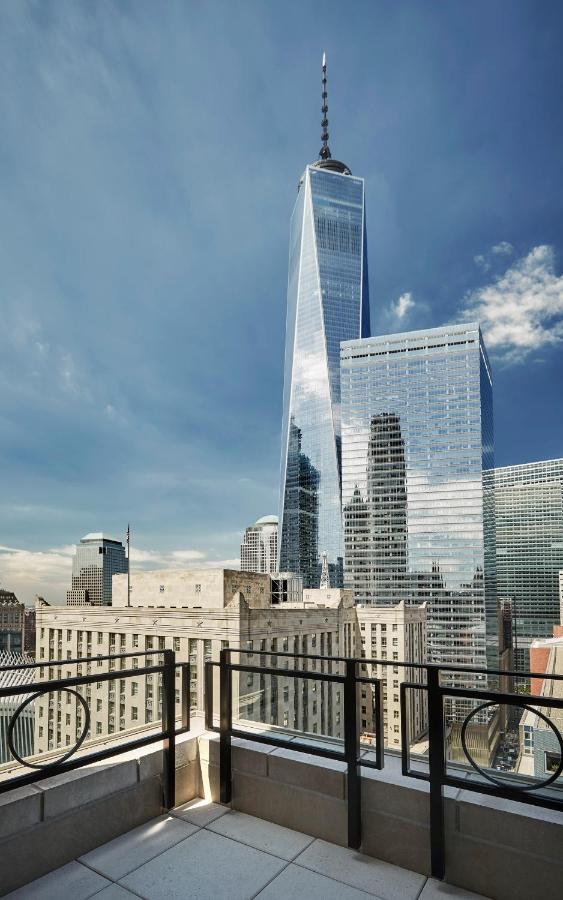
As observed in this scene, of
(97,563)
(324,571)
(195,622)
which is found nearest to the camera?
(195,622)

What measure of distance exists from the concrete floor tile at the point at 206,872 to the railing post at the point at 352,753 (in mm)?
520

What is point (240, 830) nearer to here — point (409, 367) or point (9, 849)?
point (9, 849)

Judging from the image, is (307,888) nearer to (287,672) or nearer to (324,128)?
(287,672)

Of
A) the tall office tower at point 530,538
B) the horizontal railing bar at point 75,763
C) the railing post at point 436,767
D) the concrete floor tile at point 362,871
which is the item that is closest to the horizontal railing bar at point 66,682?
the horizontal railing bar at point 75,763

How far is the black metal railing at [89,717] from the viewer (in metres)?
3.03

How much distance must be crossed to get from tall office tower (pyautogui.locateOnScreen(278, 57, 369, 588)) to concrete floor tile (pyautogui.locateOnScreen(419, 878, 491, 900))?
117780 millimetres

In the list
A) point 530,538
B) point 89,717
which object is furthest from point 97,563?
point 89,717

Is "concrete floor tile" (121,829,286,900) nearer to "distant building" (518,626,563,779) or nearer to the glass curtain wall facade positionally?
"distant building" (518,626,563,779)

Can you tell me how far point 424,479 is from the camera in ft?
349

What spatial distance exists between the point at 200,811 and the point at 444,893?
1.90m

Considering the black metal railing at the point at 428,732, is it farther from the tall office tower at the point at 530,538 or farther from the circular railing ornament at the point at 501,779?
the tall office tower at the point at 530,538

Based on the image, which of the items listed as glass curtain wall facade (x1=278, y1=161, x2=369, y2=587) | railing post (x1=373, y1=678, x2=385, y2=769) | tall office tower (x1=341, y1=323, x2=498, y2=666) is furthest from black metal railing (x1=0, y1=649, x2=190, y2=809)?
glass curtain wall facade (x1=278, y1=161, x2=369, y2=587)

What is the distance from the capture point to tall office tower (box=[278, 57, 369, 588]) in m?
121

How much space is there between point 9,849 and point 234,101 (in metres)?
29.7
